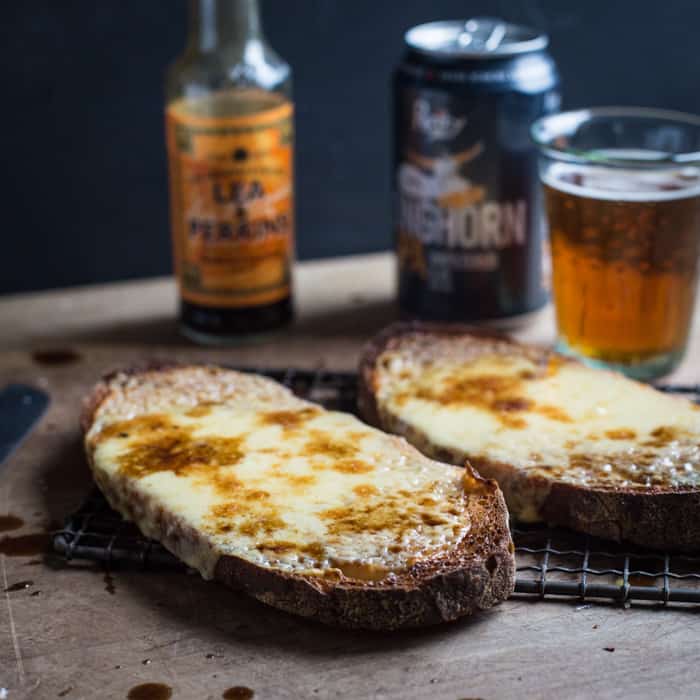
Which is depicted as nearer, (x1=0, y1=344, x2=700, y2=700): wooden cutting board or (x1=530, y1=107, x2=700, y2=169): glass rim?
(x1=0, y1=344, x2=700, y2=700): wooden cutting board

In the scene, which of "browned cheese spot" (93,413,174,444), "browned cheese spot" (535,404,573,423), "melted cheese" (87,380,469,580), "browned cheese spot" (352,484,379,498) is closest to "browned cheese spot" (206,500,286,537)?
"melted cheese" (87,380,469,580)

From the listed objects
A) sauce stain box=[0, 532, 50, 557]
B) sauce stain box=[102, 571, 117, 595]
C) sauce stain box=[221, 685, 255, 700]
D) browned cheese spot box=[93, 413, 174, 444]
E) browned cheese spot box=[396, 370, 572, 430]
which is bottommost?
sauce stain box=[0, 532, 50, 557]

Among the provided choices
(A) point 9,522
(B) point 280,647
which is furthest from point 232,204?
(B) point 280,647

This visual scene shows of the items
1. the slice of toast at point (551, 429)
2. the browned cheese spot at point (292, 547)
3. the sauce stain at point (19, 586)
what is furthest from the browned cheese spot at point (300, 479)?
the sauce stain at point (19, 586)

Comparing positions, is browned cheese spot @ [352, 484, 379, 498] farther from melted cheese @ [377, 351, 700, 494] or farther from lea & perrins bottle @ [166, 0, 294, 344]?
lea & perrins bottle @ [166, 0, 294, 344]

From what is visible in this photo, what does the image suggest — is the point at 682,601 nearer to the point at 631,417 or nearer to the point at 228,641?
the point at 631,417

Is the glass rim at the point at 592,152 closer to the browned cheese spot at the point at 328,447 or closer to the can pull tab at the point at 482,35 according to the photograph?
the can pull tab at the point at 482,35

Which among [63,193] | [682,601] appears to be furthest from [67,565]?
[63,193]

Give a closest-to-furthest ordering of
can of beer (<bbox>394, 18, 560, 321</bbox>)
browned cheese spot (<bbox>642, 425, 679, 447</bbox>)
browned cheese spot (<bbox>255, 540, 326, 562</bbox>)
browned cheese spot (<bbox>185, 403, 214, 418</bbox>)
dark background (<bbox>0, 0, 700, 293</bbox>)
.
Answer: browned cheese spot (<bbox>255, 540, 326, 562</bbox>) → browned cheese spot (<bbox>642, 425, 679, 447</bbox>) → browned cheese spot (<bbox>185, 403, 214, 418</bbox>) → can of beer (<bbox>394, 18, 560, 321</bbox>) → dark background (<bbox>0, 0, 700, 293</bbox>)
